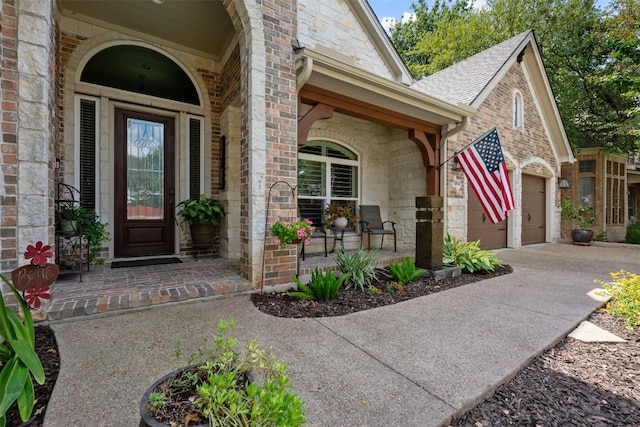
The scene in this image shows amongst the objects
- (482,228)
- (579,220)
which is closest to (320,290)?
(482,228)

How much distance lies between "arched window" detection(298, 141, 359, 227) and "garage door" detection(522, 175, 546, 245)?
491 cm

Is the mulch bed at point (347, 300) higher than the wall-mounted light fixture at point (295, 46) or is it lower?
lower

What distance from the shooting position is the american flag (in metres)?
4.21

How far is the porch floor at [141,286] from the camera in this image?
93.4 inches

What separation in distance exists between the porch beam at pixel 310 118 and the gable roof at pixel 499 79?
3.31 metres

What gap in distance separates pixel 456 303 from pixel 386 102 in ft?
9.45

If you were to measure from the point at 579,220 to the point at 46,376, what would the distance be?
11.2 m

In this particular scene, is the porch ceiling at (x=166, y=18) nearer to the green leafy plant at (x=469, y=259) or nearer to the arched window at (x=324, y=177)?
the arched window at (x=324, y=177)

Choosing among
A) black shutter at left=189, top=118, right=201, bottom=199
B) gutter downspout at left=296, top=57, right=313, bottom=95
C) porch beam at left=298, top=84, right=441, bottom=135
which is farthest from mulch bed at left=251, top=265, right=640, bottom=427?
black shutter at left=189, top=118, right=201, bottom=199

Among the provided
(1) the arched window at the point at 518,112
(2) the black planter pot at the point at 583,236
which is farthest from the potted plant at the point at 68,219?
(2) the black planter pot at the point at 583,236

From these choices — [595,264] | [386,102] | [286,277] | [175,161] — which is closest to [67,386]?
[286,277]

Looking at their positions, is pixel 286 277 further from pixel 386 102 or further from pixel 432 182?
pixel 432 182

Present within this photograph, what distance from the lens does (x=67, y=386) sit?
59.1 inches

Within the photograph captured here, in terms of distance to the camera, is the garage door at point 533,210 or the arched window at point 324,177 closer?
the arched window at point 324,177
